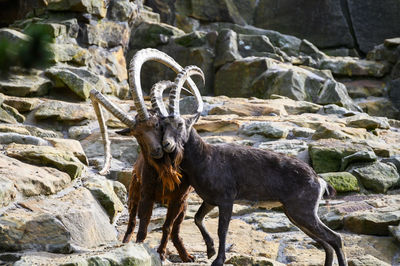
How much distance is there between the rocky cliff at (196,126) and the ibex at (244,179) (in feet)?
1.45

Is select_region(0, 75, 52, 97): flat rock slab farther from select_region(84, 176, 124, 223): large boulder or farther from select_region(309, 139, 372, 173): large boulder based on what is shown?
select_region(309, 139, 372, 173): large boulder

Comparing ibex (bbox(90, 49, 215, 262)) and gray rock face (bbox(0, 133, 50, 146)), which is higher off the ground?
ibex (bbox(90, 49, 215, 262))

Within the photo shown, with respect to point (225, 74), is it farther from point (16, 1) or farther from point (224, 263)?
point (224, 263)

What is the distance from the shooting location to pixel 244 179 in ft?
15.6

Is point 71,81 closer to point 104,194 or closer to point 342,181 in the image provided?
point 104,194

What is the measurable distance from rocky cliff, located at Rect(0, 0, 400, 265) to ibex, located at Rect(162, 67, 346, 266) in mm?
440

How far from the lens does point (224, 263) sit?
4.60m

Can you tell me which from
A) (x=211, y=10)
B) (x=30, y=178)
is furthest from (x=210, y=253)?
(x=211, y=10)

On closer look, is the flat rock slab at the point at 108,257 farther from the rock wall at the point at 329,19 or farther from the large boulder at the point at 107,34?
the rock wall at the point at 329,19

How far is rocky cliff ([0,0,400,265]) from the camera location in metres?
4.65

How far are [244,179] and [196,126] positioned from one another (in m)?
3.79

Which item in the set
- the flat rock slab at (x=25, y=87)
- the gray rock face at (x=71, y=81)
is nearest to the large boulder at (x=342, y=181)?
the gray rock face at (x=71, y=81)

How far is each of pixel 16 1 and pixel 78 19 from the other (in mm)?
1279

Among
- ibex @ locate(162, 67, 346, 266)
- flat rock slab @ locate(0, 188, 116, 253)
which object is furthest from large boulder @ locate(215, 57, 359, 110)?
flat rock slab @ locate(0, 188, 116, 253)
